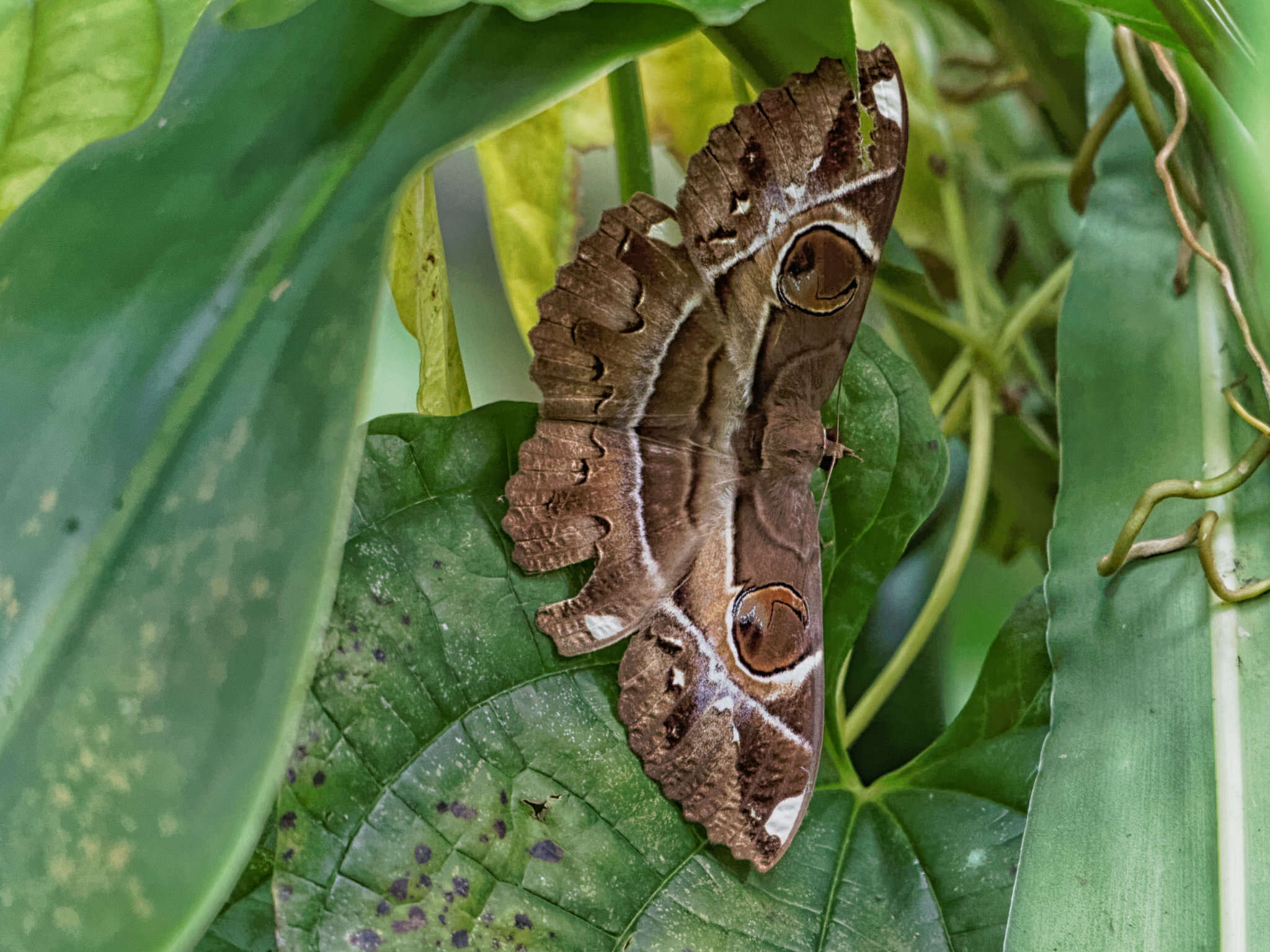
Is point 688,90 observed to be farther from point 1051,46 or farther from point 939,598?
point 939,598

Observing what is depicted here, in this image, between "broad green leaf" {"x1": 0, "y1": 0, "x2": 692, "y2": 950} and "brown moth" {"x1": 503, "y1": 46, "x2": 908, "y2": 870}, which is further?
"brown moth" {"x1": 503, "y1": 46, "x2": 908, "y2": 870}

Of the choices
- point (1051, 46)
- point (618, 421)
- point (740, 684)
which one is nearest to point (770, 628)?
point (740, 684)

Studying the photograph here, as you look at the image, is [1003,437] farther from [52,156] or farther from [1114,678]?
[52,156]

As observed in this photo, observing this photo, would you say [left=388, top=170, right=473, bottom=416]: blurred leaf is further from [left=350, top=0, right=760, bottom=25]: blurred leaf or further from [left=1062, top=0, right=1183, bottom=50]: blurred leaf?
[left=1062, top=0, right=1183, bottom=50]: blurred leaf

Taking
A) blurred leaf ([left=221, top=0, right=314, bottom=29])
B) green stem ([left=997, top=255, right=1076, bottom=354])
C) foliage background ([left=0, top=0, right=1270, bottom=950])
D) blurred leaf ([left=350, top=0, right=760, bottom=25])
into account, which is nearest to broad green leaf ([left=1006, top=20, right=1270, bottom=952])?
foliage background ([left=0, top=0, right=1270, bottom=950])

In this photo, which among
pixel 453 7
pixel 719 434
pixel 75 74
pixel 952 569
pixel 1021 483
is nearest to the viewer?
pixel 453 7
